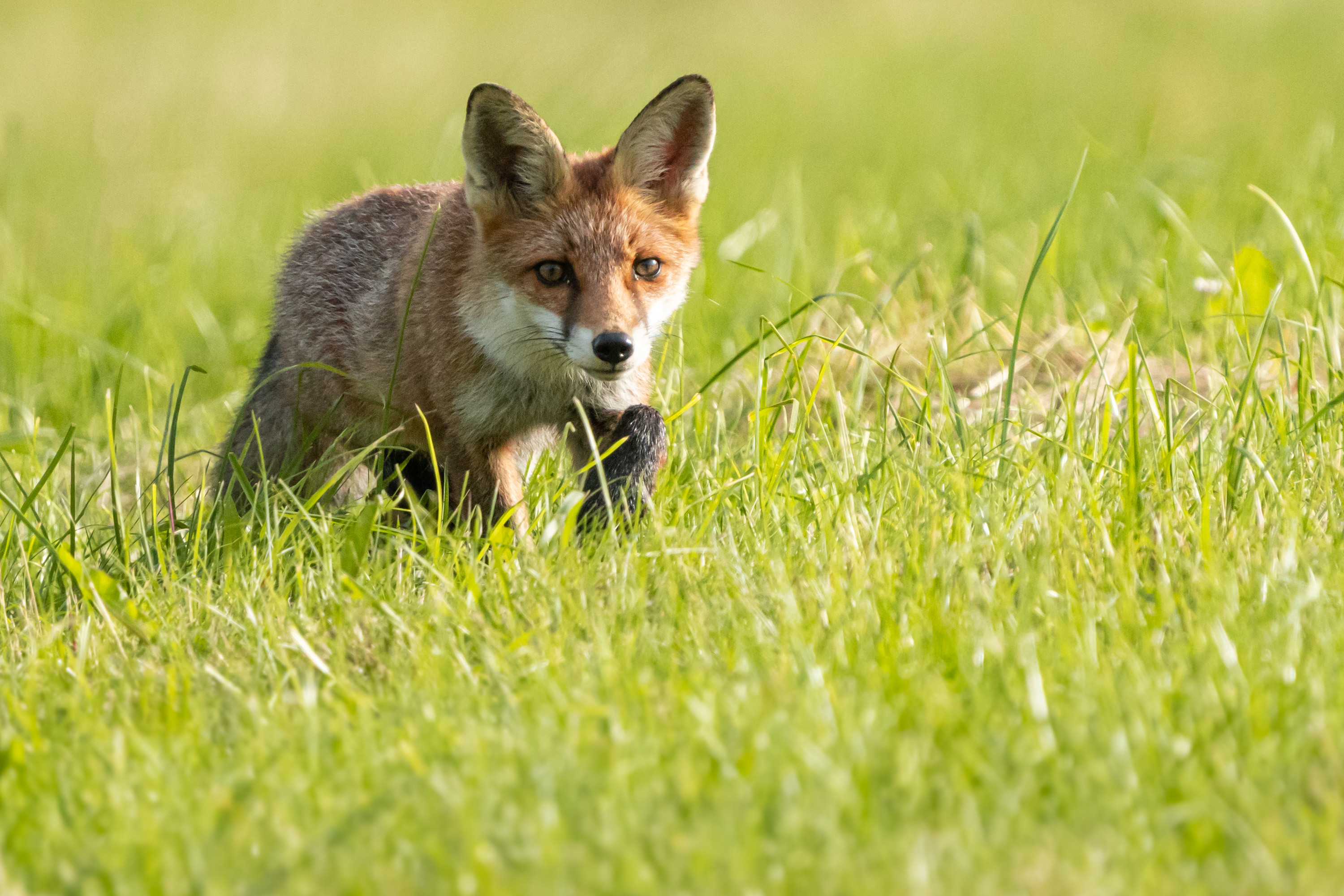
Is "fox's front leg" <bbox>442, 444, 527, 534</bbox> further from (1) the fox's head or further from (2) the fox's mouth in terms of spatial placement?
(2) the fox's mouth

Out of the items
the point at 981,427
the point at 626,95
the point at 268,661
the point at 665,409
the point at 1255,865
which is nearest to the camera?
the point at 1255,865

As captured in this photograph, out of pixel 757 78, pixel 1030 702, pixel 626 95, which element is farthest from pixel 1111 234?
pixel 757 78

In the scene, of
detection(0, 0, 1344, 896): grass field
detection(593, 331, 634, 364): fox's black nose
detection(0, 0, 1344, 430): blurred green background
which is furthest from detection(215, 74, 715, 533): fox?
detection(0, 0, 1344, 430): blurred green background

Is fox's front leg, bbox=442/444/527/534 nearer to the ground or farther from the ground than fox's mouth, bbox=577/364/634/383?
nearer to the ground

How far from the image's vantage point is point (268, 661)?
116 inches

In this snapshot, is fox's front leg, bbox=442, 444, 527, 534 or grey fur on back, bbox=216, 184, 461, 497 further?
grey fur on back, bbox=216, 184, 461, 497

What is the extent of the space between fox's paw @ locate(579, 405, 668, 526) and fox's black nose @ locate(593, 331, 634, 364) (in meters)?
0.25

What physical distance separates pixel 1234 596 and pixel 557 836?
1.55m

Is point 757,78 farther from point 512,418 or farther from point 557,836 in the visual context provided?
point 557,836

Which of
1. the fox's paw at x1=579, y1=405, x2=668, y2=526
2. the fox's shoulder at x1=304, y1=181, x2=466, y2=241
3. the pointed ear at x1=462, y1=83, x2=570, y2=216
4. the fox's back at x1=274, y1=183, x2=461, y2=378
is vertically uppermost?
the pointed ear at x1=462, y1=83, x2=570, y2=216

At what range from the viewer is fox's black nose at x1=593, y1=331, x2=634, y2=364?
382 centimetres

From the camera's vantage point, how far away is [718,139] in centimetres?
1057

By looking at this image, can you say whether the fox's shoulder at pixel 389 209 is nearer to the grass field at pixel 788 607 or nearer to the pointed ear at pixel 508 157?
the pointed ear at pixel 508 157

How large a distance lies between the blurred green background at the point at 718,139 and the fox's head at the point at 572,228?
130cm
